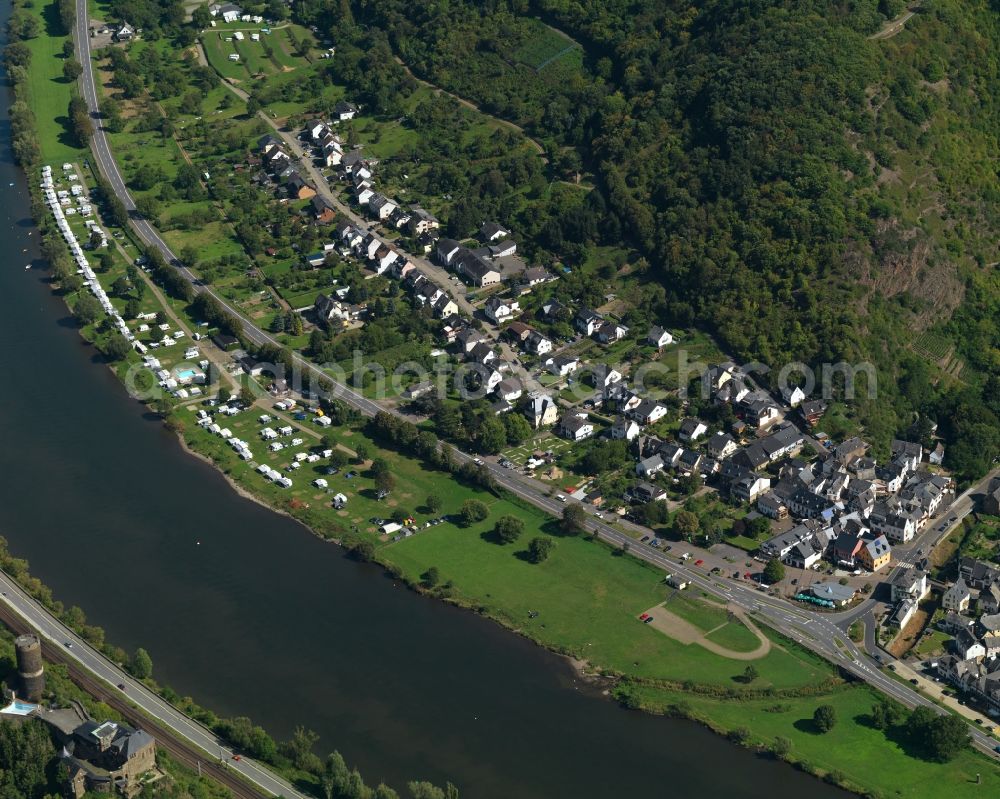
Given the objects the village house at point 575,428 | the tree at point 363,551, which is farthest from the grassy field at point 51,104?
the tree at point 363,551

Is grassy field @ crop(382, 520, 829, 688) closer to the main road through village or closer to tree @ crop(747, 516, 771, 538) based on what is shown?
the main road through village

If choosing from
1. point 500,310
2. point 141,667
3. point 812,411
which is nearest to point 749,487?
point 812,411

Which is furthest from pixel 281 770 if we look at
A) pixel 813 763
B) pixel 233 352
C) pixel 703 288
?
pixel 703 288

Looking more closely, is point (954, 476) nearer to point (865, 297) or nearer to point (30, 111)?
point (865, 297)

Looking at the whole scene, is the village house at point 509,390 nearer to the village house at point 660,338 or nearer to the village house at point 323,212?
the village house at point 660,338

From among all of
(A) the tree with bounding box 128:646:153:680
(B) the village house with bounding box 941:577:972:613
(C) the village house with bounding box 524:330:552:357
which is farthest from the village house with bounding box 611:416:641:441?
(A) the tree with bounding box 128:646:153:680

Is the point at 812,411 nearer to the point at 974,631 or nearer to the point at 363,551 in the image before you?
the point at 974,631
